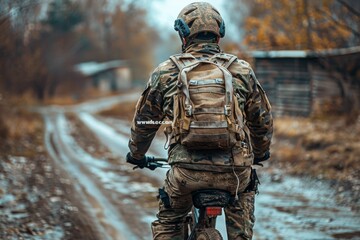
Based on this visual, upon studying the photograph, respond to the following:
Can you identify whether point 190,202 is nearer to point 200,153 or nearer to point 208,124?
point 200,153

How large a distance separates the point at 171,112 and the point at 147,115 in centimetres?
23

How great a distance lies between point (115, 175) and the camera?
12.5 meters

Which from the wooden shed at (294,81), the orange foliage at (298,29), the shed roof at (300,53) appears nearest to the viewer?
the shed roof at (300,53)

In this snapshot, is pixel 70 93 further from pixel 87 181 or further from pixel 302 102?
pixel 87 181

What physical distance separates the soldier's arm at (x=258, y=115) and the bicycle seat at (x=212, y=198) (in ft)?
2.04

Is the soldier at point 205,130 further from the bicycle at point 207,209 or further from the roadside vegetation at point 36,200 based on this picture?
the roadside vegetation at point 36,200

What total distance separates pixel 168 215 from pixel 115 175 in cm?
831

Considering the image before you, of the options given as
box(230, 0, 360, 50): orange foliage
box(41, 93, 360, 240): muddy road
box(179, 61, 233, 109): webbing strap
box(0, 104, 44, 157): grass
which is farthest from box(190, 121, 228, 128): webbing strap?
box(230, 0, 360, 50): orange foliage

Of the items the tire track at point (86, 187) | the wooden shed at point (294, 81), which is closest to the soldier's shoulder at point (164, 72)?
the tire track at point (86, 187)

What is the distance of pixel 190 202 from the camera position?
418 centimetres

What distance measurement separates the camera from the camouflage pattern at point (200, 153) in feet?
13.0

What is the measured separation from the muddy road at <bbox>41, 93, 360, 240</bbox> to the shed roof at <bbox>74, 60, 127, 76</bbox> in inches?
2009

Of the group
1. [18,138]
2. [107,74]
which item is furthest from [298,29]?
[107,74]

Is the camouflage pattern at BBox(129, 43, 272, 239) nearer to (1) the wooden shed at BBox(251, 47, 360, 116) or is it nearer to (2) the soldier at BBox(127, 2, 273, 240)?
(2) the soldier at BBox(127, 2, 273, 240)
